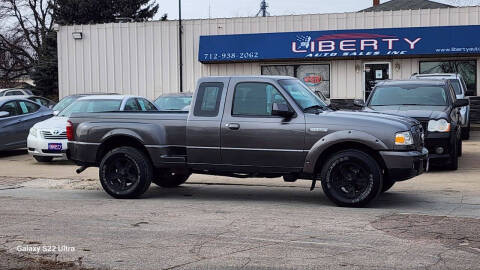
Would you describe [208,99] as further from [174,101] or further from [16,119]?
[174,101]

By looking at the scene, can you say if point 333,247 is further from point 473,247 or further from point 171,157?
point 171,157

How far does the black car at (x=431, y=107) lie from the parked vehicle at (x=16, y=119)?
9.37 m

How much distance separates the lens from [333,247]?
249 inches

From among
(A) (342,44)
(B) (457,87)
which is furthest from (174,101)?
(A) (342,44)

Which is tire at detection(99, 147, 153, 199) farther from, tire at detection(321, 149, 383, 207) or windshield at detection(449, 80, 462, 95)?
windshield at detection(449, 80, 462, 95)

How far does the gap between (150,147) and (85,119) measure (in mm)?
1221

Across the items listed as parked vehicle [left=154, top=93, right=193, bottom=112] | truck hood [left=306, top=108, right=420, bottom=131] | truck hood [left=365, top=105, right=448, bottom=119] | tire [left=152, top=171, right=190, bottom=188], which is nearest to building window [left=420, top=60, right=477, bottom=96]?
parked vehicle [left=154, top=93, right=193, bottom=112]

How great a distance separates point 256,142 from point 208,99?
105cm

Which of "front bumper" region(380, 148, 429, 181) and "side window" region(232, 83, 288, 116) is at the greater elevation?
"side window" region(232, 83, 288, 116)

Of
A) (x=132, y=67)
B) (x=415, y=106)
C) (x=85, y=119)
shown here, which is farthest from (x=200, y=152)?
(x=132, y=67)

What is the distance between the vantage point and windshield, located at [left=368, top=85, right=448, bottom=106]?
13.0m

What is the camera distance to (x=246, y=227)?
733 centimetres

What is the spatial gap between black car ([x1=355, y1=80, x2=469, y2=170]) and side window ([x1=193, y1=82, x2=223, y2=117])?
388cm

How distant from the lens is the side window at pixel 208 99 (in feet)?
30.2
